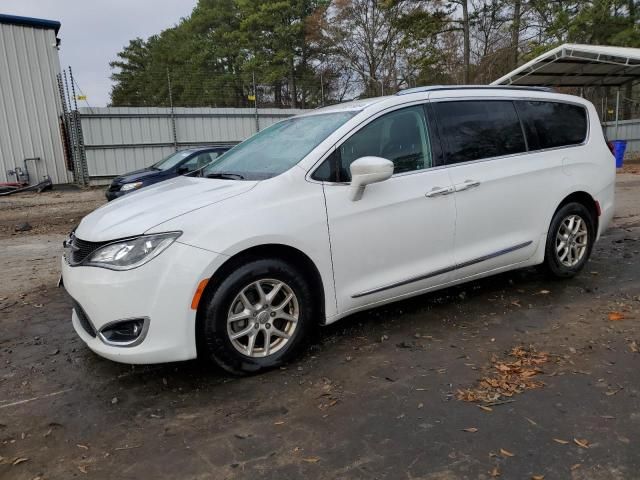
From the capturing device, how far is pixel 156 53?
146ft

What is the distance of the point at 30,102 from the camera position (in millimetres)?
17828

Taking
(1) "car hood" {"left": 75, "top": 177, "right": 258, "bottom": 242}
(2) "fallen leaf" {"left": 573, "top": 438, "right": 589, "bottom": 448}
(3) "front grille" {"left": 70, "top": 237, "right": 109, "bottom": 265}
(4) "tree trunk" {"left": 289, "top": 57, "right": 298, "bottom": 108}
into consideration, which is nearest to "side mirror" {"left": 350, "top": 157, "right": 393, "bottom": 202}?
(1) "car hood" {"left": 75, "top": 177, "right": 258, "bottom": 242}

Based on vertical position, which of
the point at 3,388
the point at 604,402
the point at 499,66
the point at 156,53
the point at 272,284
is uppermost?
the point at 156,53

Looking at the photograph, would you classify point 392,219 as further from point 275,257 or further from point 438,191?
point 275,257

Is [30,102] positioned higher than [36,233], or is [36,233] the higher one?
[30,102]

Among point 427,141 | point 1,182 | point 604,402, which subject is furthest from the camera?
point 1,182

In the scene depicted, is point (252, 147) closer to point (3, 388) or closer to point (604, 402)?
point (3, 388)

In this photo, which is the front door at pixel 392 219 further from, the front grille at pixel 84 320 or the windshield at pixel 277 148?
the front grille at pixel 84 320

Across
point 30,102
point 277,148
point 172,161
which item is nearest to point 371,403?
point 277,148

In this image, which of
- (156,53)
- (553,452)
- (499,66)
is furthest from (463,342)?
(156,53)

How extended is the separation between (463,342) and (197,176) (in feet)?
7.66

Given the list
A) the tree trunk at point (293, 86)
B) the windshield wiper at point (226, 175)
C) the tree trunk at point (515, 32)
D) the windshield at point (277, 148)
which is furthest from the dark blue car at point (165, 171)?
the tree trunk at point (515, 32)

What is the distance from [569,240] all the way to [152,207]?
3643mm

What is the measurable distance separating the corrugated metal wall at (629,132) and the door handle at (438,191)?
21691 millimetres
